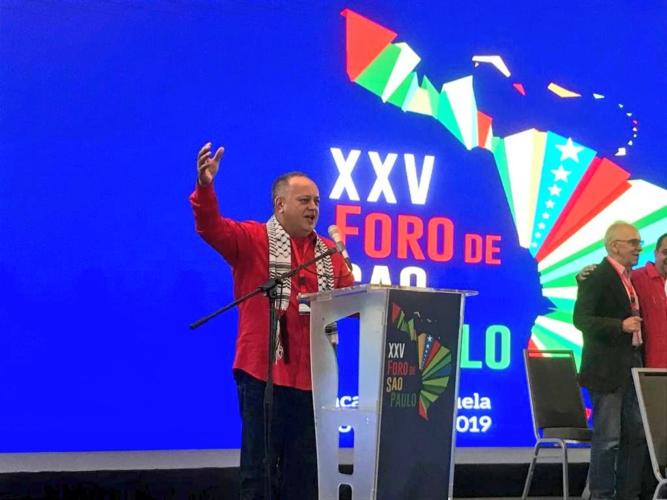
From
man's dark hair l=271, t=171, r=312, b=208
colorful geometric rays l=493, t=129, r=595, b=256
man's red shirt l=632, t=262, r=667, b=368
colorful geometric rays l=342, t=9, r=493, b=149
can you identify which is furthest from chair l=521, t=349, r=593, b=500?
man's dark hair l=271, t=171, r=312, b=208

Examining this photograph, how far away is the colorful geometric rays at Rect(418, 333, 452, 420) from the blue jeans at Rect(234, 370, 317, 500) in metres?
0.40

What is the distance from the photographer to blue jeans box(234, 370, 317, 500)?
9.43ft

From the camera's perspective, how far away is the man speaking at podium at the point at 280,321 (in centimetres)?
289

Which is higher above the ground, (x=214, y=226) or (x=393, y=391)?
(x=214, y=226)

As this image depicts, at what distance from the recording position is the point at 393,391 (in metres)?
2.78

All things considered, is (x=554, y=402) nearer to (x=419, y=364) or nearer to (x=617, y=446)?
(x=617, y=446)

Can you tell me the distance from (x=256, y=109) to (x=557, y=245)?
2.30 meters

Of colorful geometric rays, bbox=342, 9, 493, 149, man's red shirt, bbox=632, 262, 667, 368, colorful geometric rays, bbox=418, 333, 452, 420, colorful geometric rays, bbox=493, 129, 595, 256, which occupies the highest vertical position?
colorful geometric rays, bbox=342, 9, 493, 149

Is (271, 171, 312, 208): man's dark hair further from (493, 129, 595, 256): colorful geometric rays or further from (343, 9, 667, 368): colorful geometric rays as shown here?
(493, 129, 595, 256): colorful geometric rays

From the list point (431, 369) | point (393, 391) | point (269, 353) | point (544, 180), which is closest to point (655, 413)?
point (431, 369)

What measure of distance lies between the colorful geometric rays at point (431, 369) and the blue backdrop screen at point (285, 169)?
2779mm

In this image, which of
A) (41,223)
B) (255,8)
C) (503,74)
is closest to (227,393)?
(41,223)

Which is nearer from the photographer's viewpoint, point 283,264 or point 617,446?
point 283,264

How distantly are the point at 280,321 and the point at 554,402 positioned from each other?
2.29m
